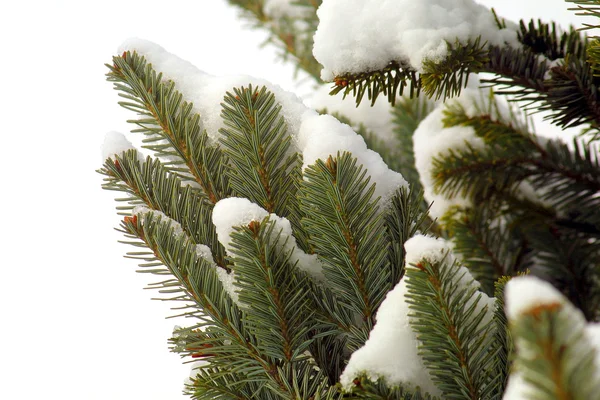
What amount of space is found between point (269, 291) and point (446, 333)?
0.13 meters

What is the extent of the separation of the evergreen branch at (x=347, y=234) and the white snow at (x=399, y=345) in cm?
3

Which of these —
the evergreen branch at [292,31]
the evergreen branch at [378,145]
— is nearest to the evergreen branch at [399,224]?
the evergreen branch at [378,145]

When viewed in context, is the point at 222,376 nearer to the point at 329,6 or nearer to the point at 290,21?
the point at 329,6

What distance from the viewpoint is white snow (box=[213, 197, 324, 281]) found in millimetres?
397

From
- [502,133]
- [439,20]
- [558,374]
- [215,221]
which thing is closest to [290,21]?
[502,133]

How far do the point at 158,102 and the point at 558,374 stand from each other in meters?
0.41

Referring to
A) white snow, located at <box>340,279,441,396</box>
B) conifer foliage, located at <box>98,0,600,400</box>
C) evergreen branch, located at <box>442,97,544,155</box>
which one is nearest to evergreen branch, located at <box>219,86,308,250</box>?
conifer foliage, located at <box>98,0,600,400</box>

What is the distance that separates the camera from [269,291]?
1.30 ft

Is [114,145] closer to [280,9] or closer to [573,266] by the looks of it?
[573,266]

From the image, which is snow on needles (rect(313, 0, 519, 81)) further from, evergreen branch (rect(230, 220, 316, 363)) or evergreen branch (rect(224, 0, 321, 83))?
evergreen branch (rect(224, 0, 321, 83))

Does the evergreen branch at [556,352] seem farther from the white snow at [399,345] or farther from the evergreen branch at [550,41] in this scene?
the evergreen branch at [550,41]

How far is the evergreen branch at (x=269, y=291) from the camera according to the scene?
1.27 ft

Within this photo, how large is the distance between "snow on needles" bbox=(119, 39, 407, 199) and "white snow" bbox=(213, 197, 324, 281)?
6 cm

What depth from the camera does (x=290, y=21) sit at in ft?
4.56
